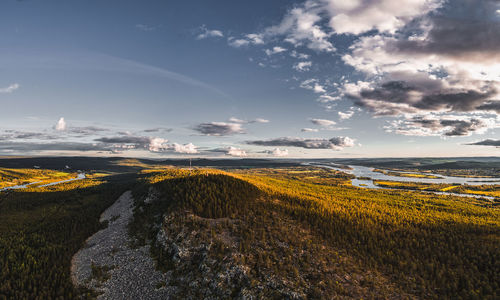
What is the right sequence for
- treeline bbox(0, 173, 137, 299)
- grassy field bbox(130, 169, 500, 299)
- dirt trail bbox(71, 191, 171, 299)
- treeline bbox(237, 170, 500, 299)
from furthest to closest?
1. treeline bbox(0, 173, 137, 299)
2. dirt trail bbox(71, 191, 171, 299)
3. grassy field bbox(130, 169, 500, 299)
4. treeline bbox(237, 170, 500, 299)

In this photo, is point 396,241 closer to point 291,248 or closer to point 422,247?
point 422,247

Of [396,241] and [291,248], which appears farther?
[396,241]

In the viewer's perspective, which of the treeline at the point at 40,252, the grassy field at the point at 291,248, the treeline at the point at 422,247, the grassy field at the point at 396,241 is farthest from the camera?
the treeline at the point at 40,252

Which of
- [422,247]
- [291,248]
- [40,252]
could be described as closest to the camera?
[291,248]

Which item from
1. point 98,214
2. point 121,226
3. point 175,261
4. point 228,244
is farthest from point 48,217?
point 228,244

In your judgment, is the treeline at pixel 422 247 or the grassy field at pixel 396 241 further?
the grassy field at pixel 396 241

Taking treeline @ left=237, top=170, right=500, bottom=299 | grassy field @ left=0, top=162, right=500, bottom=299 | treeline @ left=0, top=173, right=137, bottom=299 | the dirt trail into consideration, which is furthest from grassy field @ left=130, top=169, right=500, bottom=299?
treeline @ left=0, top=173, right=137, bottom=299

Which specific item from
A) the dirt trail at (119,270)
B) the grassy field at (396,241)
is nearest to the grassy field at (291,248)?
the grassy field at (396,241)

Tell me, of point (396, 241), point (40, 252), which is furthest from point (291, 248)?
point (40, 252)

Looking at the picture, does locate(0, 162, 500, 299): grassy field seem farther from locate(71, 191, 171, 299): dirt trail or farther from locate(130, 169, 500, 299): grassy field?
locate(71, 191, 171, 299): dirt trail

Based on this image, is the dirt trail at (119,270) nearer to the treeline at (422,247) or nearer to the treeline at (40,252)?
the treeline at (40,252)

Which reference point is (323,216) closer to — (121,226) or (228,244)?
(228,244)

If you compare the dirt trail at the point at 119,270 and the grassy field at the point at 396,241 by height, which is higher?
the grassy field at the point at 396,241

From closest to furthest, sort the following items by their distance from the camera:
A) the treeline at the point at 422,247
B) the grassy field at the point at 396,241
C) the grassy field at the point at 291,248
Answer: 1. the treeline at the point at 422,247
2. the grassy field at the point at 291,248
3. the grassy field at the point at 396,241
